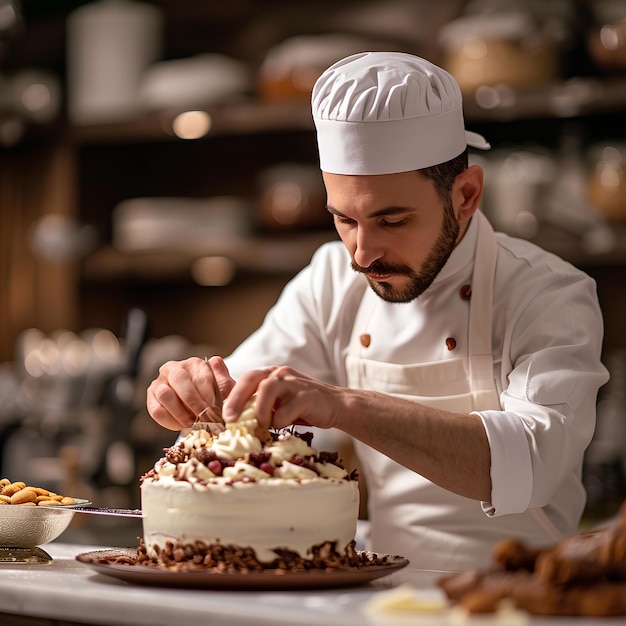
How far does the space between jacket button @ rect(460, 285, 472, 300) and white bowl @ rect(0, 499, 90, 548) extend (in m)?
0.84

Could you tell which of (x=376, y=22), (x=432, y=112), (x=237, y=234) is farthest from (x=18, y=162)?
(x=432, y=112)

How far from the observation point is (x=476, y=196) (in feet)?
6.82

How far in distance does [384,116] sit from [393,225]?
20 centimetres

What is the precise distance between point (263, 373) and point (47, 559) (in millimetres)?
464

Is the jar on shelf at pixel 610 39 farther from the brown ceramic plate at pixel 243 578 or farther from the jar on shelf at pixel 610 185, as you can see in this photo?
the brown ceramic plate at pixel 243 578

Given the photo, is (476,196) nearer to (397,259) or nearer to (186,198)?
(397,259)

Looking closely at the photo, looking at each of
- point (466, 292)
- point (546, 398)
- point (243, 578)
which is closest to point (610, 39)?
point (466, 292)

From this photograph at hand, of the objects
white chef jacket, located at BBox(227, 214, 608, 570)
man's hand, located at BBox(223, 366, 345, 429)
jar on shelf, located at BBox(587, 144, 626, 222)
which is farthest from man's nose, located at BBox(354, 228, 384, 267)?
jar on shelf, located at BBox(587, 144, 626, 222)

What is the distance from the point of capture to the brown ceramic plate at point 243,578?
1.37 metres

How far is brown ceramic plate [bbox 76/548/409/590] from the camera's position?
137 cm

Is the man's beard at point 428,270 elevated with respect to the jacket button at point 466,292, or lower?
elevated

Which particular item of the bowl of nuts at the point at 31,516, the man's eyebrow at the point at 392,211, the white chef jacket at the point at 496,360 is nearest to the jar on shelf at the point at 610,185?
the white chef jacket at the point at 496,360

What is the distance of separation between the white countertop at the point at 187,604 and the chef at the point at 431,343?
27 cm

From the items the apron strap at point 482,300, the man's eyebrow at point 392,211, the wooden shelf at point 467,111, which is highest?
the wooden shelf at point 467,111
